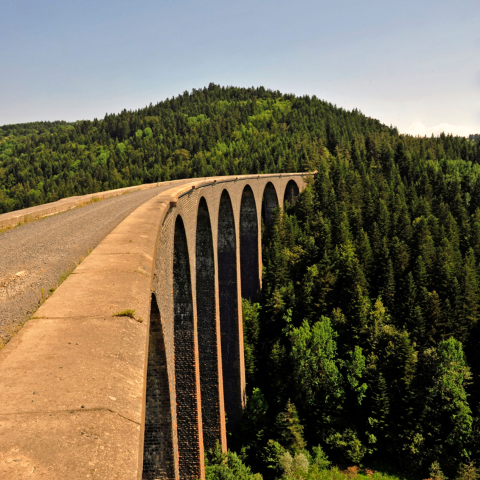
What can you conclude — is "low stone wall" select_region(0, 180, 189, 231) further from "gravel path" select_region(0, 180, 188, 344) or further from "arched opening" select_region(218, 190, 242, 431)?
"arched opening" select_region(218, 190, 242, 431)

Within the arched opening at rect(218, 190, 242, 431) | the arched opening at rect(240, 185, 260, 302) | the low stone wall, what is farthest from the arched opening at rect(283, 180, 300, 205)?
the low stone wall

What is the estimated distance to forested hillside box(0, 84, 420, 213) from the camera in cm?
9938

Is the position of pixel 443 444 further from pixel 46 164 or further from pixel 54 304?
pixel 46 164

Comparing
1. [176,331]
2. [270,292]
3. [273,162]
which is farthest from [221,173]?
[176,331]

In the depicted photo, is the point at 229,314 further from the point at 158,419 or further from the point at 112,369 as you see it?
the point at 112,369

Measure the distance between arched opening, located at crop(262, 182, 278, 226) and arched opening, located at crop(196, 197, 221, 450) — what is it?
32.2m

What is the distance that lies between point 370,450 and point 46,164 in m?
123

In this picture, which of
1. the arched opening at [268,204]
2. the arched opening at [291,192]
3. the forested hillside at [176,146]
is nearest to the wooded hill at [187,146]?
the forested hillside at [176,146]

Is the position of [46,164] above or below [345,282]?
above

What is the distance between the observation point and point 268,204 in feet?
191

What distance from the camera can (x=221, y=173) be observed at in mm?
97125

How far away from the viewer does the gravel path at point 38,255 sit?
731cm

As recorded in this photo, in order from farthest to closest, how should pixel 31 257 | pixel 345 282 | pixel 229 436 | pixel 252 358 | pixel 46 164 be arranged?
pixel 46 164
pixel 345 282
pixel 252 358
pixel 229 436
pixel 31 257

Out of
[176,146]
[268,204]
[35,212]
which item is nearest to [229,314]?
[35,212]
